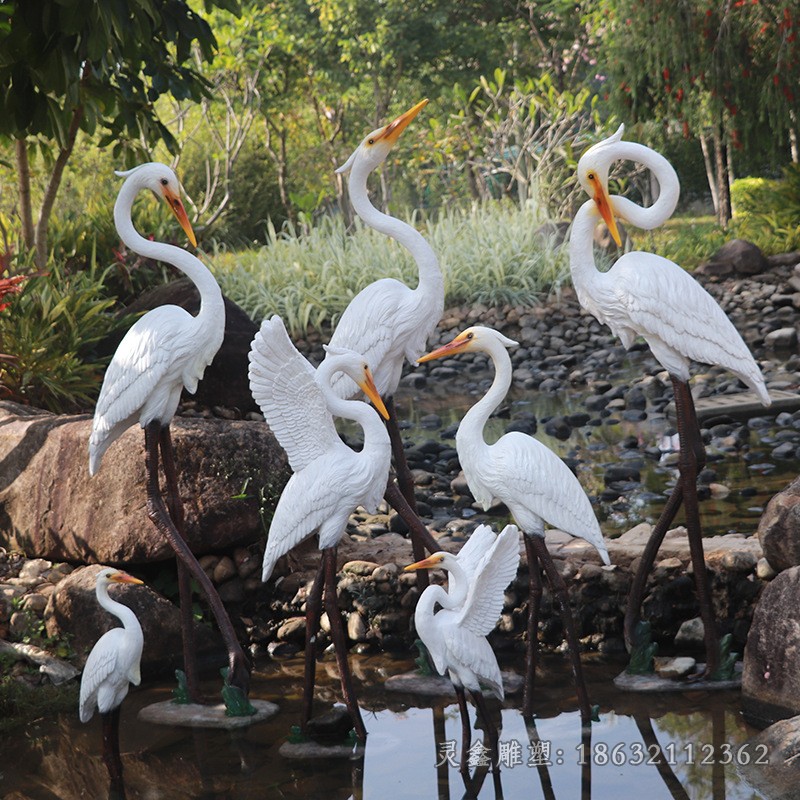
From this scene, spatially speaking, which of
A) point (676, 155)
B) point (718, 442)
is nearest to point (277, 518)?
point (718, 442)

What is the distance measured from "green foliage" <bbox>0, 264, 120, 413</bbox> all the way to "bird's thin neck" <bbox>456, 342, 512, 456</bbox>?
4.00 meters

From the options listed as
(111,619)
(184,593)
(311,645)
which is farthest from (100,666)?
(111,619)

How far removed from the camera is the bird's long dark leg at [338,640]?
412cm

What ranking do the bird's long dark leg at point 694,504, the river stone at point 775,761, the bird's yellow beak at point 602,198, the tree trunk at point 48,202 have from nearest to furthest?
the river stone at point 775,761 < the bird's long dark leg at point 694,504 < the bird's yellow beak at point 602,198 < the tree trunk at point 48,202

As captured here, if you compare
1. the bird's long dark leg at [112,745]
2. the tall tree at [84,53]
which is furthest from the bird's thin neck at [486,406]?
the tall tree at [84,53]

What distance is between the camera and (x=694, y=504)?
446cm

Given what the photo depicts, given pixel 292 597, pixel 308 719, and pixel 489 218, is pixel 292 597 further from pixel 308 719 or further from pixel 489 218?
pixel 489 218

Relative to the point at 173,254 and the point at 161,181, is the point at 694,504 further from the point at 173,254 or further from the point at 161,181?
the point at 161,181

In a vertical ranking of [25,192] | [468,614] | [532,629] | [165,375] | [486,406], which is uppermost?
[25,192]

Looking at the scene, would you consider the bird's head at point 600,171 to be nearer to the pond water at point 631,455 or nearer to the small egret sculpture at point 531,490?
the small egret sculpture at point 531,490

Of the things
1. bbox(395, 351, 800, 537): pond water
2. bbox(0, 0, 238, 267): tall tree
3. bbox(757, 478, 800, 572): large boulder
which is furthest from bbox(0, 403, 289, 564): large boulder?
bbox(757, 478, 800, 572): large boulder

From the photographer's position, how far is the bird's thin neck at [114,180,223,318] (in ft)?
14.8

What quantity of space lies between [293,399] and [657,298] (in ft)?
5.13

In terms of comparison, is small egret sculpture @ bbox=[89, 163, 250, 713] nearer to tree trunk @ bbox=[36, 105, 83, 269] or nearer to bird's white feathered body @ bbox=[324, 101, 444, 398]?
bird's white feathered body @ bbox=[324, 101, 444, 398]
